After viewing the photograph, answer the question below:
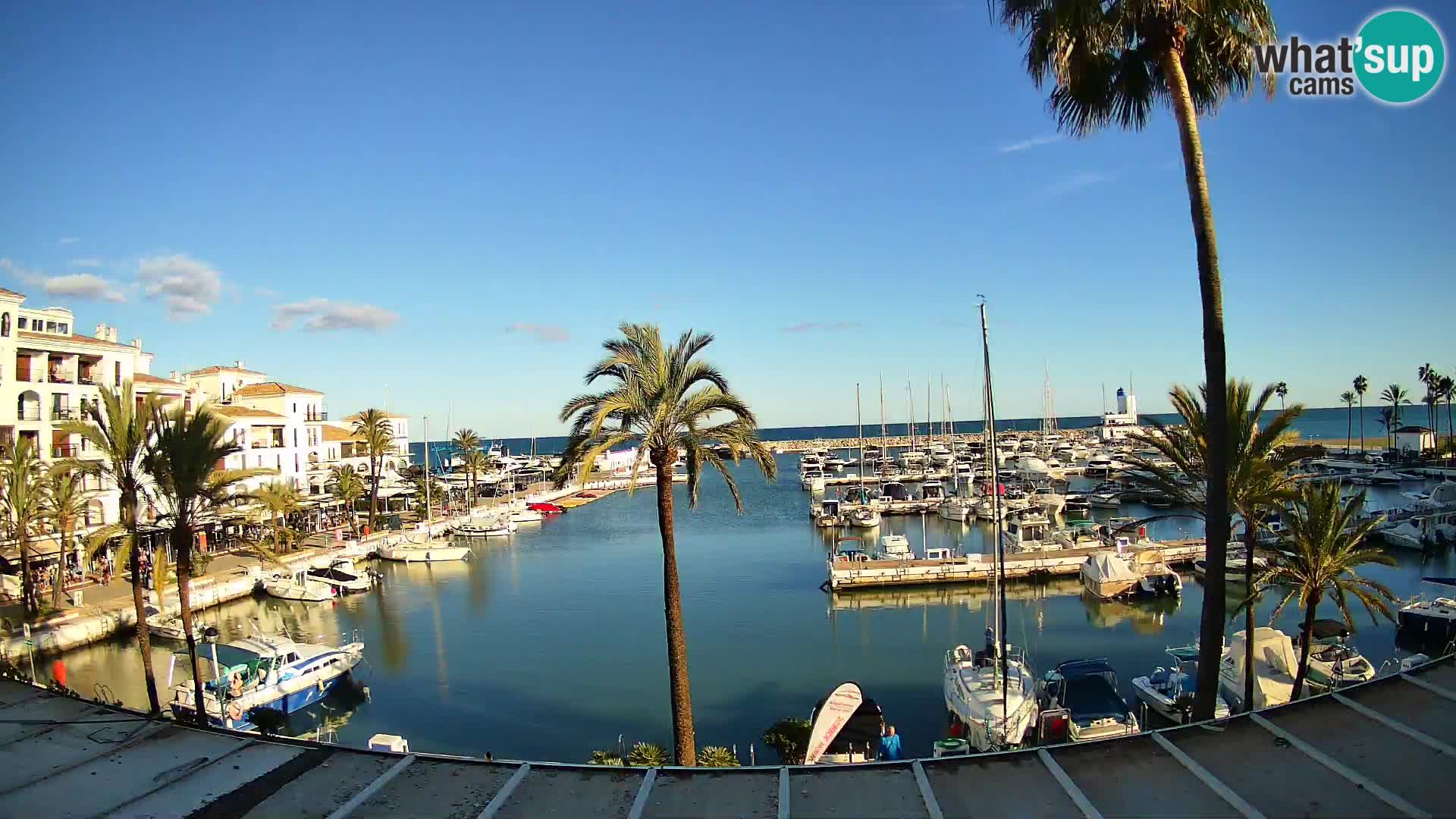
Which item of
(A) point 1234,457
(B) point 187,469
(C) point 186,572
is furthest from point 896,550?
(B) point 187,469

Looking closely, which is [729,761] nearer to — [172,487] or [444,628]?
[172,487]

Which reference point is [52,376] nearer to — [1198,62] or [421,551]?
[421,551]

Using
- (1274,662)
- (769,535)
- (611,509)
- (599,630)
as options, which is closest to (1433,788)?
(1274,662)

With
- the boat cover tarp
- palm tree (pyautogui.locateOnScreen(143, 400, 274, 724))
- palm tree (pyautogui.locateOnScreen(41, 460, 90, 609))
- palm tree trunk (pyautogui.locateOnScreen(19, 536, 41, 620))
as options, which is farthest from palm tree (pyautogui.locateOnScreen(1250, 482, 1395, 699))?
palm tree trunk (pyautogui.locateOnScreen(19, 536, 41, 620))

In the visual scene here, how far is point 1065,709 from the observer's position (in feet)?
63.3

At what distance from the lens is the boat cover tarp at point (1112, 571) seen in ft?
122

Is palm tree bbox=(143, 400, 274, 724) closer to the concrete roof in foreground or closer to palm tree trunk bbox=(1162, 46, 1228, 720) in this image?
the concrete roof in foreground

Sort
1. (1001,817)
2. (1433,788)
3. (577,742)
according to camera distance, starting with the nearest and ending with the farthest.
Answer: (1433,788) < (1001,817) < (577,742)

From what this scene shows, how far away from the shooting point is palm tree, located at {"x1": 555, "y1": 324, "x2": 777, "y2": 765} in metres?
14.9

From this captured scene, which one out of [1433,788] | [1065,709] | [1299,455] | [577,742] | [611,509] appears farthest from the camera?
[611,509]

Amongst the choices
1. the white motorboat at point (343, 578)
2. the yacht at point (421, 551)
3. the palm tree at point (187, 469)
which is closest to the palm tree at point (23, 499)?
the white motorboat at point (343, 578)

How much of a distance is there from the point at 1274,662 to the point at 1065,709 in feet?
18.6

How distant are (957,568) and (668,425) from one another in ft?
102

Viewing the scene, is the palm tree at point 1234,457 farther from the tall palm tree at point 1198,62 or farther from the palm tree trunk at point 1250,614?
the tall palm tree at point 1198,62
